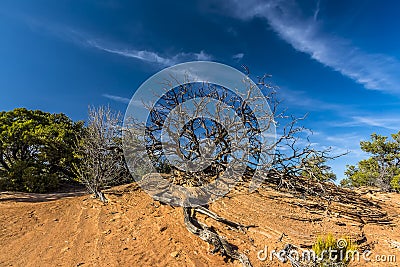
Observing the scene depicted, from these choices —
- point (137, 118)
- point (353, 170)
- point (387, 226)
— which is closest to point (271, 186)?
point (387, 226)

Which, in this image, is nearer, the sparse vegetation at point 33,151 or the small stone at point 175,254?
the small stone at point 175,254

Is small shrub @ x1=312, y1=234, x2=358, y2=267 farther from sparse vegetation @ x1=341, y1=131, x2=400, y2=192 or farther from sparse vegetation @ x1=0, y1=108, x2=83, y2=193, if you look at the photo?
sparse vegetation @ x1=341, y1=131, x2=400, y2=192

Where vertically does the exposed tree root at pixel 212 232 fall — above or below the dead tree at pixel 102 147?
below

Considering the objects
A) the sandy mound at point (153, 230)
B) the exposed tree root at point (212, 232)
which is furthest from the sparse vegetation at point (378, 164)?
the exposed tree root at point (212, 232)

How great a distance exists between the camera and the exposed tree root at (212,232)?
3467 mm

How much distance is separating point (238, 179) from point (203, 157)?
1246mm

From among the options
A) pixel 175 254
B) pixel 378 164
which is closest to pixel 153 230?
pixel 175 254

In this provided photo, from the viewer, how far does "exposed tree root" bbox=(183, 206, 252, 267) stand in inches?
136

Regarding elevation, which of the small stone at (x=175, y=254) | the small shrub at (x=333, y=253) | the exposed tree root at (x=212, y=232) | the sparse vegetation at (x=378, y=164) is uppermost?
the sparse vegetation at (x=378, y=164)

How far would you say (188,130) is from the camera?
5.94 metres

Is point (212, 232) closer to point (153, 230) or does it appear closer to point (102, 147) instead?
point (153, 230)

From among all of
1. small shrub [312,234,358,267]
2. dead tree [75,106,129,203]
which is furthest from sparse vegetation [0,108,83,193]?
small shrub [312,234,358,267]

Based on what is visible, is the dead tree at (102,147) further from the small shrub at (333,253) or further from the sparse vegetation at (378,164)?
the sparse vegetation at (378,164)

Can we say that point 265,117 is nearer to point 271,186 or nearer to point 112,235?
point 271,186
